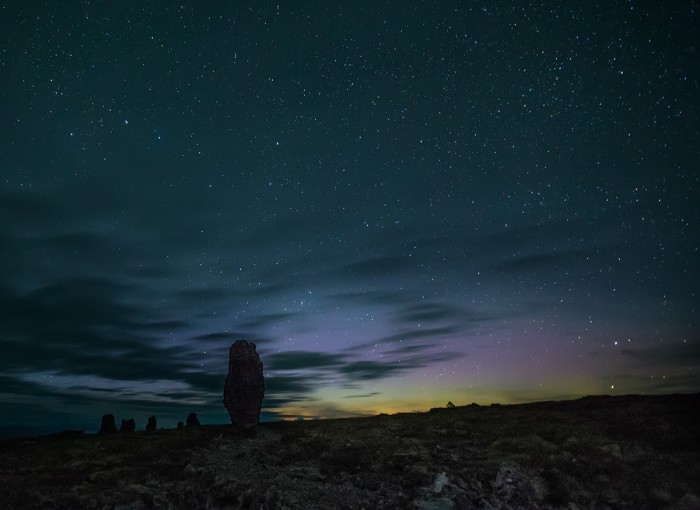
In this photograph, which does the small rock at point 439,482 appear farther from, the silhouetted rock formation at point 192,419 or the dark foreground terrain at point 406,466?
→ the silhouetted rock formation at point 192,419

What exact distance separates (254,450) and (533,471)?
16.6 meters

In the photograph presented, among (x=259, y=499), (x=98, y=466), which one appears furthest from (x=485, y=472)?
(x=98, y=466)

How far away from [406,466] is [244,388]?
818 inches

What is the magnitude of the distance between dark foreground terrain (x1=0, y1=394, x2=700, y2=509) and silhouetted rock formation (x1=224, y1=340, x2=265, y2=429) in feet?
19.8

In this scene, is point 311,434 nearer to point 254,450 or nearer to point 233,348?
point 254,450

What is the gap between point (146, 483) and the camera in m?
22.7

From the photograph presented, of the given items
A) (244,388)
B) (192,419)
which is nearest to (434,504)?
(244,388)

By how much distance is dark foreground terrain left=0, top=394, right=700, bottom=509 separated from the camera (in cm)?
2033

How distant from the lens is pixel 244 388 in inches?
1588

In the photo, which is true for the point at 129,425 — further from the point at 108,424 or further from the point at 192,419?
the point at 192,419

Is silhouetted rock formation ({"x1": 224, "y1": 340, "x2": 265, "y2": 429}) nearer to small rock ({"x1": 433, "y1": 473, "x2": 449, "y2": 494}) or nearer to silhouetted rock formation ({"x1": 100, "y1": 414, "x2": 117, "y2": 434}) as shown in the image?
silhouetted rock formation ({"x1": 100, "y1": 414, "x2": 117, "y2": 434})

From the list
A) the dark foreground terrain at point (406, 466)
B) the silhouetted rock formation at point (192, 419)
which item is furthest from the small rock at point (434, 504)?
the silhouetted rock formation at point (192, 419)

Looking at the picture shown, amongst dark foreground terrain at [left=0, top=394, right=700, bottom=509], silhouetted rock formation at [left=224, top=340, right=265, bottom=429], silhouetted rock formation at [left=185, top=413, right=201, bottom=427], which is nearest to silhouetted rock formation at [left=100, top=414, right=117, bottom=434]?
silhouetted rock formation at [left=185, top=413, right=201, bottom=427]

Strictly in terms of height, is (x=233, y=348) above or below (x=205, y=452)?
above
